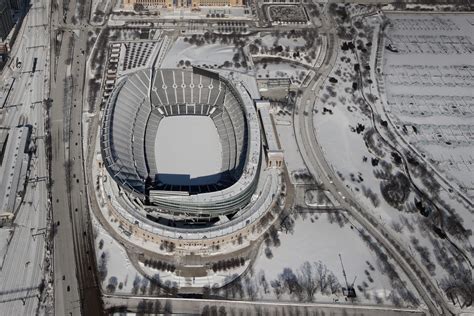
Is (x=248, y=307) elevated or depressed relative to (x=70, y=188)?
depressed

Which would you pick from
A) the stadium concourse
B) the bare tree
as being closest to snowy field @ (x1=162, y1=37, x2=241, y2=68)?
the stadium concourse

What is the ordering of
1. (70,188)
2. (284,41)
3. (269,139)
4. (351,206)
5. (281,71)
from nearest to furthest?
(351,206)
(70,188)
(269,139)
(281,71)
(284,41)

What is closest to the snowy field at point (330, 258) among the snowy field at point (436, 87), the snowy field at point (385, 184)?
the snowy field at point (385, 184)

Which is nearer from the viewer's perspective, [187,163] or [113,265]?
[113,265]

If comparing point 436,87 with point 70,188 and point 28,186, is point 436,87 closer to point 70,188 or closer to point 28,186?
point 70,188

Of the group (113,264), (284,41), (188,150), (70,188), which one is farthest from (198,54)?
(113,264)

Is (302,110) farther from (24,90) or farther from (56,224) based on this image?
(24,90)
